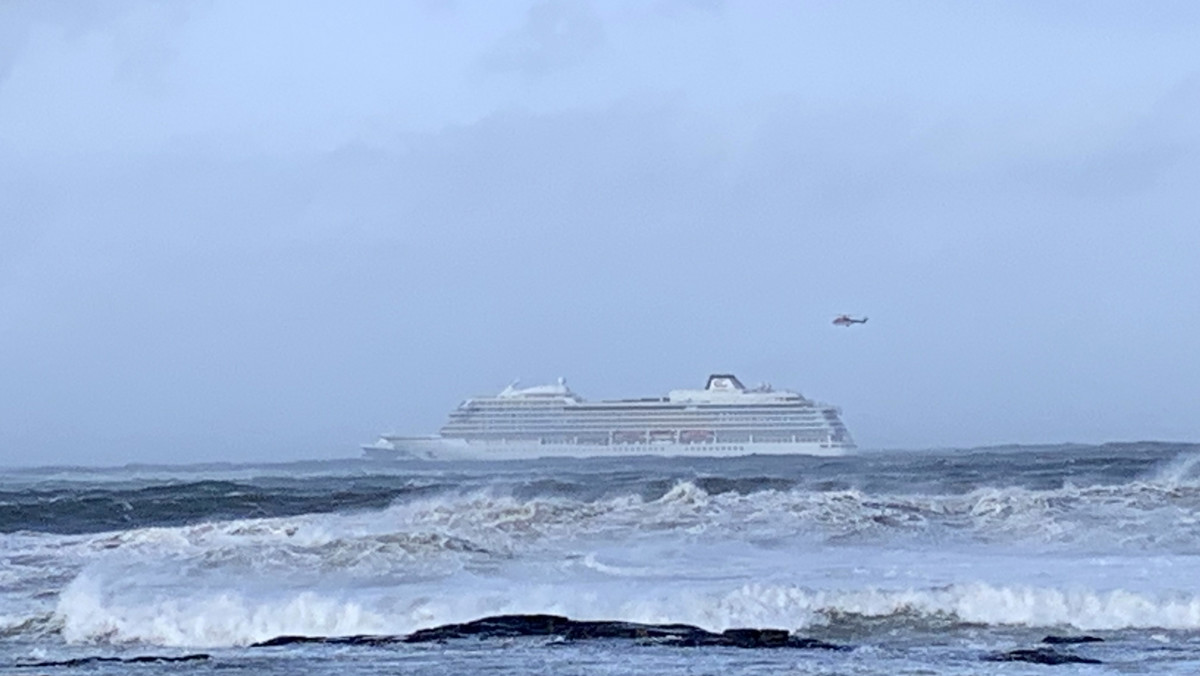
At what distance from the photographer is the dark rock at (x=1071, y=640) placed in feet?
42.9

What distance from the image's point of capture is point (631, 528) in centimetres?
2356

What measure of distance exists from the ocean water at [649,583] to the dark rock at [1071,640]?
0.19m

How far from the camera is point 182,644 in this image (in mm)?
14711

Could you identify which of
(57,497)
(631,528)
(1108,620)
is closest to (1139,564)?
(1108,620)

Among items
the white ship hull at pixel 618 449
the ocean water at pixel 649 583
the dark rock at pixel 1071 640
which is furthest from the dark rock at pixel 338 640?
the white ship hull at pixel 618 449

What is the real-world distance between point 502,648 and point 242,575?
6523mm

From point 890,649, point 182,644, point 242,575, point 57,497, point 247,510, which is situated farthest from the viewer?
point 57,497

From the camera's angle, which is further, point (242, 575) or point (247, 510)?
point (247, 510)

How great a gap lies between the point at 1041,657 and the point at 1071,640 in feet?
4.95

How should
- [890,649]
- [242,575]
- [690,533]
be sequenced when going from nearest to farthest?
[890,649] → [242,575] → [690,533]

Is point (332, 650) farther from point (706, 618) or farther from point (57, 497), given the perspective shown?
point (57, 497)

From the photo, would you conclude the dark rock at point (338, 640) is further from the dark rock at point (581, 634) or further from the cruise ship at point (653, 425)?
the cruise ship at point (653, 425)

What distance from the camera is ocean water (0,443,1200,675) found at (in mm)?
12461

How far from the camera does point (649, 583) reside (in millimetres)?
17375
